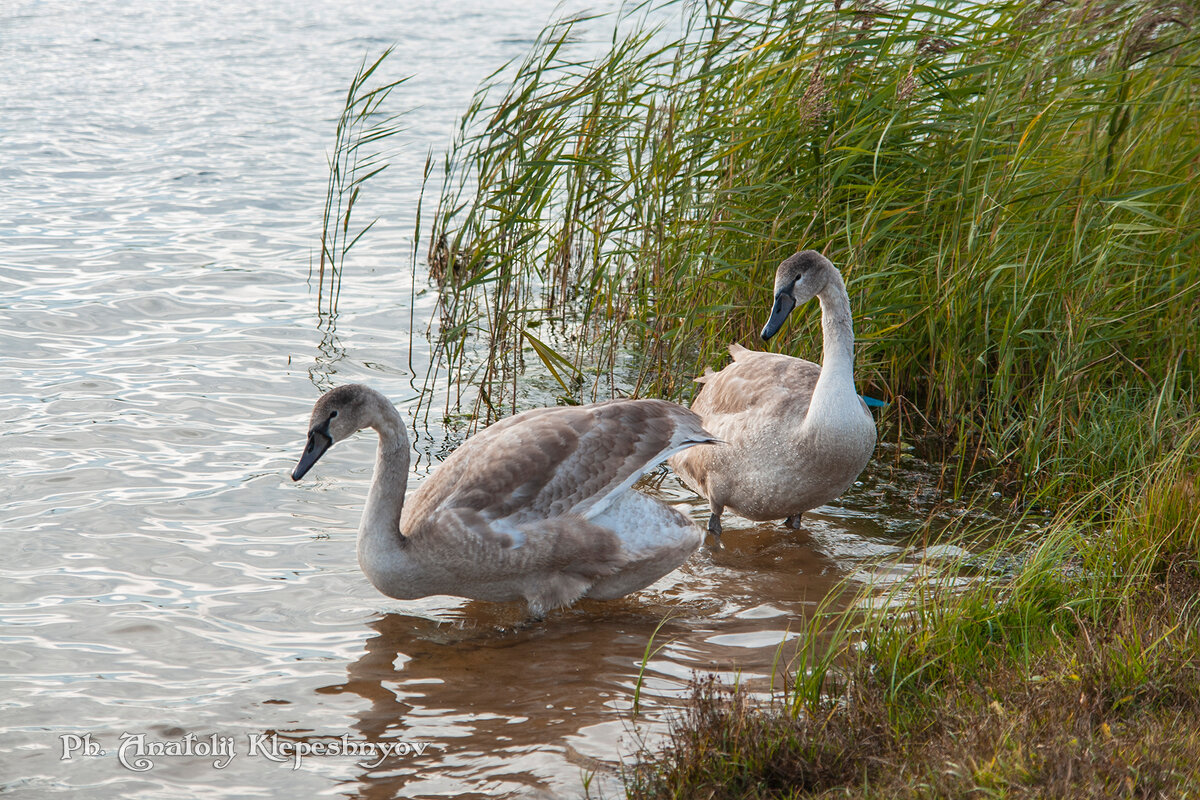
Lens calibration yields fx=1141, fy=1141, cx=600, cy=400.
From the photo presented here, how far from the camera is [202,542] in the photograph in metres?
6.29

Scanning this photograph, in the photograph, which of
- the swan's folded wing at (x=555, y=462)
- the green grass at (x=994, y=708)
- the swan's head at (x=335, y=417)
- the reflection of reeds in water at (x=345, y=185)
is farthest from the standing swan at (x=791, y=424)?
the reflection of reeds in water at (x=345, y=185)

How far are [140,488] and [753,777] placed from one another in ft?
15.1

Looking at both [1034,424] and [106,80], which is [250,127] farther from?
[1034,424]

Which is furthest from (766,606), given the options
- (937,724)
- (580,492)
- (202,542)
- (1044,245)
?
(202,542)

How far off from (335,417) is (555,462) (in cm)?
108

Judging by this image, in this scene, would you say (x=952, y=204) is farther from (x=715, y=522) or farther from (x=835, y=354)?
(x=715, y=522)

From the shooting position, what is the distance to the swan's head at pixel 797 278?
619 centimetres

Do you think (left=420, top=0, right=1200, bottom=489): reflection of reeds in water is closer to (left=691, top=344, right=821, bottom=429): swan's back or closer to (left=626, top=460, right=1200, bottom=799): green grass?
(left=691, top=344, right=821, bottom=429): swan's back

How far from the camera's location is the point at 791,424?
6.18 meters

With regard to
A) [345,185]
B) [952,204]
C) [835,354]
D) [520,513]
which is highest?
[345,185]

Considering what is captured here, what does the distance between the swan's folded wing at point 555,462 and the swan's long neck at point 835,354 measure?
65 cm

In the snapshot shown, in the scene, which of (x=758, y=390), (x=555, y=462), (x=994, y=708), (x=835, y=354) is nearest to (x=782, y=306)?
(x=835, y=354)

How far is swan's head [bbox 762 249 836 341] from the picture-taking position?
244 inches

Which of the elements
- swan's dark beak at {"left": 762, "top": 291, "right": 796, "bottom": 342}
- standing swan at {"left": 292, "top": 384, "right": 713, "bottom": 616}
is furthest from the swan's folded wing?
swan's dark beak at {"left": 762, "top": 291, "right": 796, "bottom": 342}
